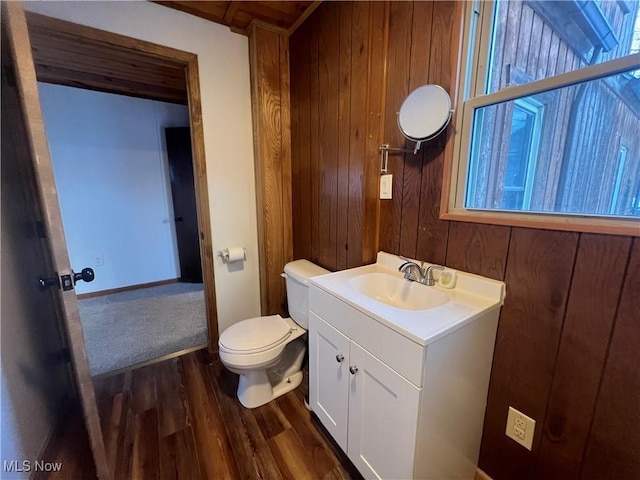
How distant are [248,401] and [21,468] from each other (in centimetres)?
88

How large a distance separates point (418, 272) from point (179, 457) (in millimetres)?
1371

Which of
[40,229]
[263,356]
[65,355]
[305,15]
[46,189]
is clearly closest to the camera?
[46,189]

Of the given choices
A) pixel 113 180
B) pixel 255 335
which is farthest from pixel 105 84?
pixel 255 335

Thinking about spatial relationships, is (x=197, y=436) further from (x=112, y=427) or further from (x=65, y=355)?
(x=65, y=355)

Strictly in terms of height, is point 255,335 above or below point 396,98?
below

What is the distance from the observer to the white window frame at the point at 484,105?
2.46 feet

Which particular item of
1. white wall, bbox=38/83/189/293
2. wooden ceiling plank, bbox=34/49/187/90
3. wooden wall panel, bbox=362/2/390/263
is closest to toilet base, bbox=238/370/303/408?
wooden wall panel, bbox=362/2/390/263

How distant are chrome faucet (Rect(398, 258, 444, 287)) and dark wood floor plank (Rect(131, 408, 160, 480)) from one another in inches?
54.4

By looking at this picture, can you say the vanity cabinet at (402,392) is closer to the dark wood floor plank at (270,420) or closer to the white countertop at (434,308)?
the white countertop at (434,308)

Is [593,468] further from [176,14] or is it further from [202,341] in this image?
[176,14]

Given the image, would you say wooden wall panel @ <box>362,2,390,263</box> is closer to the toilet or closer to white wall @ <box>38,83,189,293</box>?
the toilet

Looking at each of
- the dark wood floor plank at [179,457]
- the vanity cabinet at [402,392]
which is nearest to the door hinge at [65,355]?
the dark wood floor plank at [179,457]

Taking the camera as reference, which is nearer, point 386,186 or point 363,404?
point 363,404

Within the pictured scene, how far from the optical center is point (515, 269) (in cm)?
93
